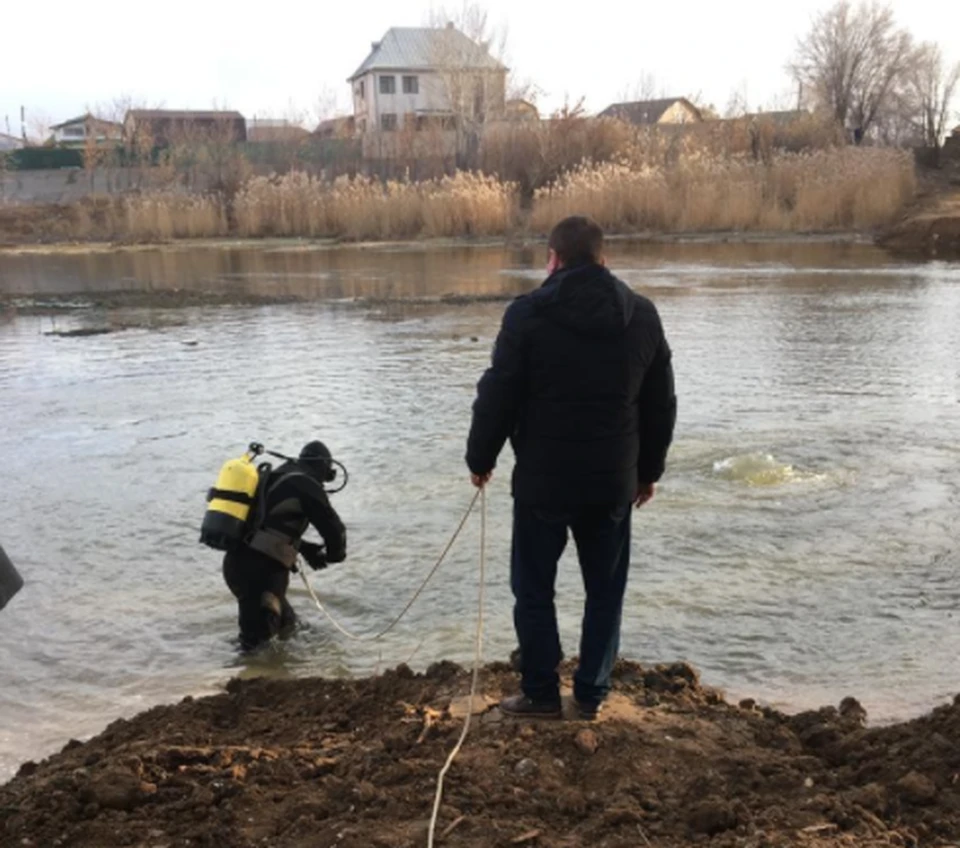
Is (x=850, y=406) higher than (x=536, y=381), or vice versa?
(x=536, y=381)

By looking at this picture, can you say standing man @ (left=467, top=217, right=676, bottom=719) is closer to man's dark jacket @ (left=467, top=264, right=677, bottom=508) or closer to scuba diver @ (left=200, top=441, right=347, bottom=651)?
man's dark jacket @ (left=467, top=264, right=677, bottom=508)

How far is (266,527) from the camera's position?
5.61 metres

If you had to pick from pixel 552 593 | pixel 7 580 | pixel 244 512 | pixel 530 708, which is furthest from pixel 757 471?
pixel 7 580

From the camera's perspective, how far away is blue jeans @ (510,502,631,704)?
4.14 meters

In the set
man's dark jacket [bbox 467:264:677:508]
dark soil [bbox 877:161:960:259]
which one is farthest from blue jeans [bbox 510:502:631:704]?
dark soil [bbox 877:161:960:259]

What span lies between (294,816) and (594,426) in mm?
1746

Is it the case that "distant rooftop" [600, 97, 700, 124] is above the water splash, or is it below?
above

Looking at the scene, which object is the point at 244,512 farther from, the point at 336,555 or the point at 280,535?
the point at 336,555

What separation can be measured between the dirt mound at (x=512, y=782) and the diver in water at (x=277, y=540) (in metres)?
1.29

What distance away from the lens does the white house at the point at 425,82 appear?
53.4 m

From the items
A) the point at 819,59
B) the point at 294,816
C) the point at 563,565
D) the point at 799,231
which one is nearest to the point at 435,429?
the point at 563,565

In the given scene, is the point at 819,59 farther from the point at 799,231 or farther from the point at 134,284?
the point at 134,284

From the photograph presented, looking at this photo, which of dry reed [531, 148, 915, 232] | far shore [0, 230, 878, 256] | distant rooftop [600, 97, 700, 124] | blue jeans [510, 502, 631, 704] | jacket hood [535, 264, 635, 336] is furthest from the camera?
distant rooftop [600, 97, 700, 124]

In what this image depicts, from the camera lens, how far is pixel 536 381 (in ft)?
13.1
